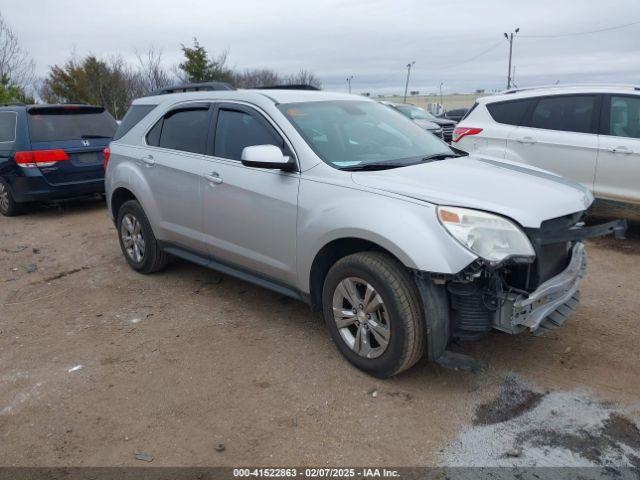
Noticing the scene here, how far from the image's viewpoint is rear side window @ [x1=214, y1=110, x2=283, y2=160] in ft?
13.2

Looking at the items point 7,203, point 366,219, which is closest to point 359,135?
point 366,219

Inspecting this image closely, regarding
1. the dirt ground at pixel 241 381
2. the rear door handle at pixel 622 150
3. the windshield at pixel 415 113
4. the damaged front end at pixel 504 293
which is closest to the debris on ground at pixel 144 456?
the dirt ground at pixel 241 381

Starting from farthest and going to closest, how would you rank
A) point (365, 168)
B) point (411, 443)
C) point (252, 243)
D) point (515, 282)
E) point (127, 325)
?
point (127, 325) → point (252, 243) → point (365, 168) → point (515, 282) → point (411, 443)

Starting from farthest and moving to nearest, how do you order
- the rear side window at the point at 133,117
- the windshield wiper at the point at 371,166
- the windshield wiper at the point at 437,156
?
the rear side window at the point at 133,117, the windshield wiper at the point at 437,156, the windshield wiper at the point at 371,166

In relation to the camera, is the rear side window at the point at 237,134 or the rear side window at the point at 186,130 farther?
the rear side window at the point at 186,130

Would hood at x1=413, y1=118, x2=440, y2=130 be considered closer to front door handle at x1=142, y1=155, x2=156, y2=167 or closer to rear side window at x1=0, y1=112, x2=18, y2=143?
rear side window at x1=0, y1=112, x2=18, y2=143

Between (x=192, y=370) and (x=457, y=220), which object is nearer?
(x=457, y=220)

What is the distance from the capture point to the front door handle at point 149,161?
16.4 feet

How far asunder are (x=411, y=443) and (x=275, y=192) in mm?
1892

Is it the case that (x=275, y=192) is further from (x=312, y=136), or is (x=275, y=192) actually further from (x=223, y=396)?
(x=223, y=396)

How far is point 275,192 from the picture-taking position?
3807 millimetres

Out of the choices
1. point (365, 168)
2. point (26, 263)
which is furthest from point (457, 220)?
point (26, 263)

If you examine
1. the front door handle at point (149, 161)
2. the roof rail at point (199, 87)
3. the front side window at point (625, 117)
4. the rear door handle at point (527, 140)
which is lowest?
the front door handle at point (149, 161)

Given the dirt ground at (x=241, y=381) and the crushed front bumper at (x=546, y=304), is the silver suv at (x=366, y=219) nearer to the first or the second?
the crushed front bumper at (x=546, y=304)
